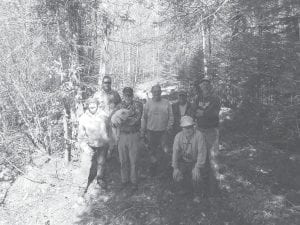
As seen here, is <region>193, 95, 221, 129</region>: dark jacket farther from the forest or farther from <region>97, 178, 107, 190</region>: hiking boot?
<region>97, 178, 107, 190</region>: hiking boot

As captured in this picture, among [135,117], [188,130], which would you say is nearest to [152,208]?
[188,130]

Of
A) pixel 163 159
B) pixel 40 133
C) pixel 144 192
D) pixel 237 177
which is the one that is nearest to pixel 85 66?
pixel 40 133

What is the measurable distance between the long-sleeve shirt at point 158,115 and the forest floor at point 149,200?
44.6 inches

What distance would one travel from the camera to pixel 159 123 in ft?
22.6

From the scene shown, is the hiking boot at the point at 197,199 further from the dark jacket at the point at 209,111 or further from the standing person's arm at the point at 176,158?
the dark jacket at the point at 209,111

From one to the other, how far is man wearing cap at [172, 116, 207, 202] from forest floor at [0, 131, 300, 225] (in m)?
0.40

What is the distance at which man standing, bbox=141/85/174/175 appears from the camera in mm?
6887

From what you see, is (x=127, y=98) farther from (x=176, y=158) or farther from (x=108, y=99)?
(x=176, y=158)

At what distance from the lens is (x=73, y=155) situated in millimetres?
8117

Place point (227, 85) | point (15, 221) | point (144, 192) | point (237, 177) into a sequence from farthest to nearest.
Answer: point (227, 85) → point (237, 177) → point (144, 192) → point (15, 221)

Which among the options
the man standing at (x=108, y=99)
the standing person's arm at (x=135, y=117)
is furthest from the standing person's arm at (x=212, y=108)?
the man standing at (x=108, y=99)

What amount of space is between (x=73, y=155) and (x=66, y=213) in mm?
2408

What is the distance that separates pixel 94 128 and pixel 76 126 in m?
2.03

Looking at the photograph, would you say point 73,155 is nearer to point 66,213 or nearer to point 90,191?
point 90,191
